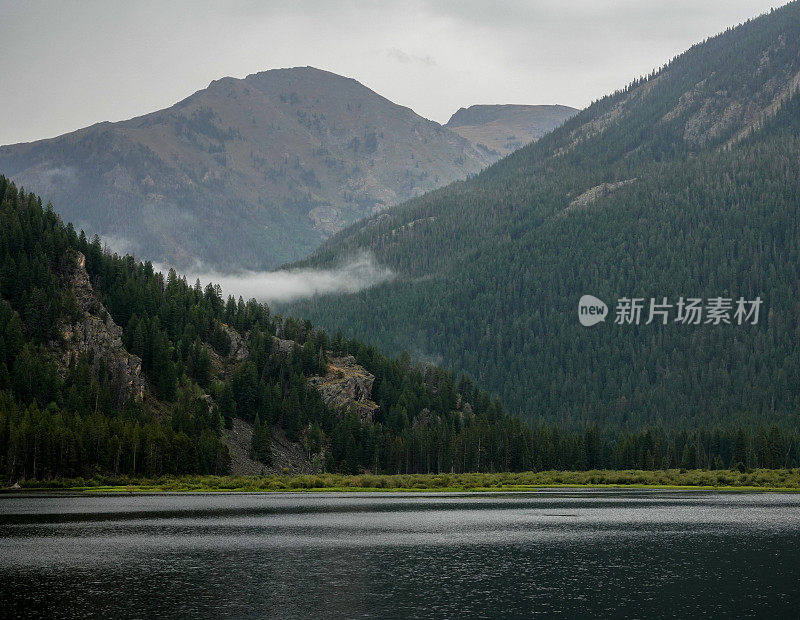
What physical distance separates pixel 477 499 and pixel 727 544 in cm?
7920

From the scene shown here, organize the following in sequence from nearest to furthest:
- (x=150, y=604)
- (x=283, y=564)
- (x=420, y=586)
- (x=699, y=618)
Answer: (x=699, y=618) < (x=150, y=604) < (x=420, y=586) < (x=283, y=564)

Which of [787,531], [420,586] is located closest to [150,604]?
[420,586]

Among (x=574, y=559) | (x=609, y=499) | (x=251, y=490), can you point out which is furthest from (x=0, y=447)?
(x=574, y=559)

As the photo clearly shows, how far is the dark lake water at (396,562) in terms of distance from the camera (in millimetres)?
59906

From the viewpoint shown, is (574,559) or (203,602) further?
(574,559)

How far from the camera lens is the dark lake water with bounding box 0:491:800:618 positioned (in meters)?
59.9

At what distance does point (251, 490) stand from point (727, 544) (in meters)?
113

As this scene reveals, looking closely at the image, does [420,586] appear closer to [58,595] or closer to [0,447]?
[58,595]

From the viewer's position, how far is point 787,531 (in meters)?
101

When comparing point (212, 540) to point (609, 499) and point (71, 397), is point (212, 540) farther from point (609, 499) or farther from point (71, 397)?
point (71, 397)

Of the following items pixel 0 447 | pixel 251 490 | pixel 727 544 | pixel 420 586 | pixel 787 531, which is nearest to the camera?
pixel 420 586

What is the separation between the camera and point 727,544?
90062 millimetres

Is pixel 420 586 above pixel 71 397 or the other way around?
the other way around

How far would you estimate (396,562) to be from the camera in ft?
257
